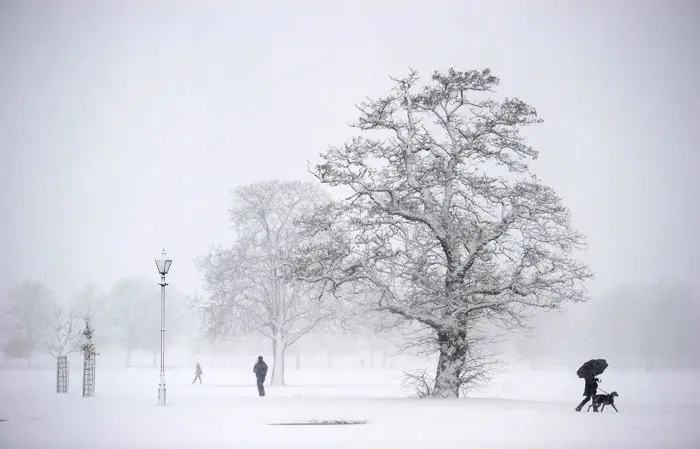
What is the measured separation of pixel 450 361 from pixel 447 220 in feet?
18.8

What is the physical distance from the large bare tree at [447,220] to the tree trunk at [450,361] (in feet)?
0.16

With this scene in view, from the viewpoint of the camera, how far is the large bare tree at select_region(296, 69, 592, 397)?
38.4 m

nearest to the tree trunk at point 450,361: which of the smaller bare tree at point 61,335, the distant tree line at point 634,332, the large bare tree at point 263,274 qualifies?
the smaller bare tree at point 61,335

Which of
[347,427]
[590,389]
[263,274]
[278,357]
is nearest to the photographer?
[347,427]

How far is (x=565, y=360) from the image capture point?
153750 millimetres

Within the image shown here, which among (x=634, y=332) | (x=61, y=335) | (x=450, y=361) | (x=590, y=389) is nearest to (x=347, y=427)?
(x=590, y=389)

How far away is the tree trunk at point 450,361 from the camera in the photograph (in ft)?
128

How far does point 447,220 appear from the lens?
3938 centimetres

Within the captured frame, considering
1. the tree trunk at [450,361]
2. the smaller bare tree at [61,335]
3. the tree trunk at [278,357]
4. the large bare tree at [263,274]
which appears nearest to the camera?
the tree trunk at [450,361]

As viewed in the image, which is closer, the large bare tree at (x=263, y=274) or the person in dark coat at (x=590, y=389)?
the person in dark coat at (x=590, y=389)

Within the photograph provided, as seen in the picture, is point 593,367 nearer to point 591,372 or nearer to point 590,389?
point 591,372

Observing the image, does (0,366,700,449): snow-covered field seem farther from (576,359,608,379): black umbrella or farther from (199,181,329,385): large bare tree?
(199,181,329,385): large bare tree

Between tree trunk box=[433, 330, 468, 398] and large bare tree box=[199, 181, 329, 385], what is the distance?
2681 centimetres

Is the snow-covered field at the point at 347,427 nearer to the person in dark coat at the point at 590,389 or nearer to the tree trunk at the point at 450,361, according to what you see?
the person in dark coat at the point at 590,389
